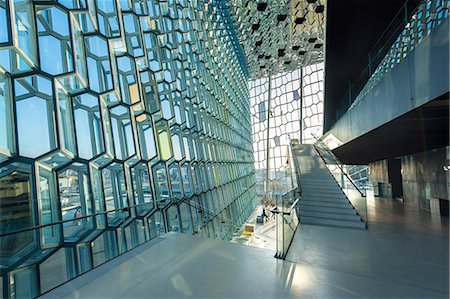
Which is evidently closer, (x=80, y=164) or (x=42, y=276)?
(x=42, y=276)

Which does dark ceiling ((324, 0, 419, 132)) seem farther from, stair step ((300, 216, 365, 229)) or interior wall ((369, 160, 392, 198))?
A: interior wall ((369, 160, 392, 198))

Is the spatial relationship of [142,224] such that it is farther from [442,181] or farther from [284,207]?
[442,181]

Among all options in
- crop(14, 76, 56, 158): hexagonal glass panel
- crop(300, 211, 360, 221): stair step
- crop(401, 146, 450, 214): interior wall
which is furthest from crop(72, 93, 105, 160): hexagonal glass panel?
crop(401, 146, 450, 214): interior wall

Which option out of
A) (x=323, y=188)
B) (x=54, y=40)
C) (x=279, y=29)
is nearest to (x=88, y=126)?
(x=54, y=40)

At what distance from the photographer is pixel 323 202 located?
6617mm

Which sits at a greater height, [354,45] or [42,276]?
[354,45]

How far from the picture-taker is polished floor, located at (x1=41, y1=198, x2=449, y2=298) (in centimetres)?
239

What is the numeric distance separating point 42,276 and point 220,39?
581 inches

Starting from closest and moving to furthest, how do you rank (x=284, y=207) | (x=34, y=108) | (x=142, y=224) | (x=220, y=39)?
(x=34, y=108), (x=284, y=207), (x=142, y=224), (x=220, y=39)

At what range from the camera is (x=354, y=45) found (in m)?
7.40

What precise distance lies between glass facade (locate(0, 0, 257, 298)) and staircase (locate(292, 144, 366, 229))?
3404 mm

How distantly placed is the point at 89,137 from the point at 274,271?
367 centimetres

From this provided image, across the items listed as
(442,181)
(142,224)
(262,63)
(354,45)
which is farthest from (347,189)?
(262,63)

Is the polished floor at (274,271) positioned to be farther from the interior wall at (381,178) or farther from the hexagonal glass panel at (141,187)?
the interior wall at (381,178)
